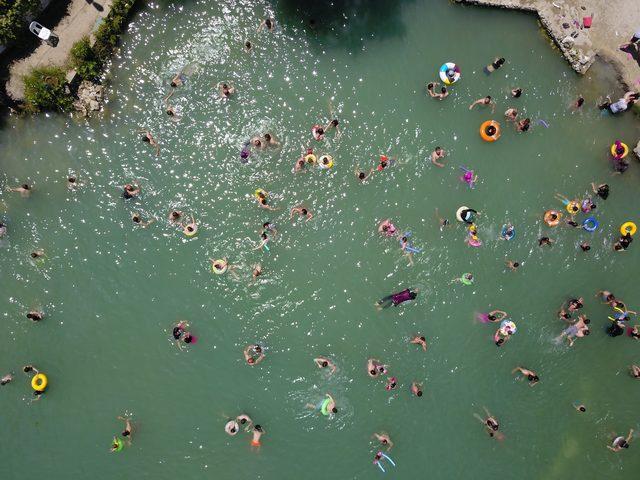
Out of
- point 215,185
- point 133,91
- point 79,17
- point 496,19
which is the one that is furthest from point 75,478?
point 496,19

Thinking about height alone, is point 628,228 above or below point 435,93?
above

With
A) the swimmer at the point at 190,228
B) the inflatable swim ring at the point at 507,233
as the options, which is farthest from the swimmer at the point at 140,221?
the inflatable swim ring at the point at 507,233

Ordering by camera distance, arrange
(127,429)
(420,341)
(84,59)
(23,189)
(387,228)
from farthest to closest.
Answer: (420,341) → (387,228) → (127,429) → (23,189) → (84,59)

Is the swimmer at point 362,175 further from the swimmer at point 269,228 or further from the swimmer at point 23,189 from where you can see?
the swimmer at point 23,189

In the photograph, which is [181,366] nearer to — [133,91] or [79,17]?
[133,91]

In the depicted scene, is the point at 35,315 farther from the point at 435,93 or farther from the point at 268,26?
the point at 435,93

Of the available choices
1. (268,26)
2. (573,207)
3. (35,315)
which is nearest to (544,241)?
(573,207)

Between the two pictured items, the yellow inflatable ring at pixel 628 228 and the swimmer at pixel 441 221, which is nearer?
the swimmer at pixel 441 221
